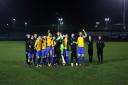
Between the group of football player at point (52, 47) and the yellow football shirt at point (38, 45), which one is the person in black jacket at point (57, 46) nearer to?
the group of football player at point (52, 47)

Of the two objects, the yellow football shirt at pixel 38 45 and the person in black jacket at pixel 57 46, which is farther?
the person in black jacket at pixel 57 46

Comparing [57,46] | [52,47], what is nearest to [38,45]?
[52,47]

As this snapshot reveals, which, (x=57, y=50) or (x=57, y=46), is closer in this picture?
(x=57, y=46)

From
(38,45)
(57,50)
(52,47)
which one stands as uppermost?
(38,45)

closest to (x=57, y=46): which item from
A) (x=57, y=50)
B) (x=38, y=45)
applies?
(x=57, y=50)

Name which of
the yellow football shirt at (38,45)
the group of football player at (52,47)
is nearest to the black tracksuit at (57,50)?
the group of football player at (52,47)

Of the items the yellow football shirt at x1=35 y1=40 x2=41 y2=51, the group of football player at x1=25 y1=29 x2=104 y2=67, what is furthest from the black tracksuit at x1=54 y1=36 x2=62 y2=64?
the yellow football shirt at x1=35 y1=40 x2=41 y2=51

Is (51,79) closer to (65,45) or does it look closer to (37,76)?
(37,76)

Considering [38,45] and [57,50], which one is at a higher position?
[38,45]

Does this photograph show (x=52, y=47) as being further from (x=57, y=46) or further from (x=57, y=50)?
(x=57, y=50)

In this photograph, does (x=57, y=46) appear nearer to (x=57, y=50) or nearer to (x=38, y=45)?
(x=57, y=50)

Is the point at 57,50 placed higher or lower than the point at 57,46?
lower

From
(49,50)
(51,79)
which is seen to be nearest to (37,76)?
(51,79)

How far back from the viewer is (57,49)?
20.3 metres
